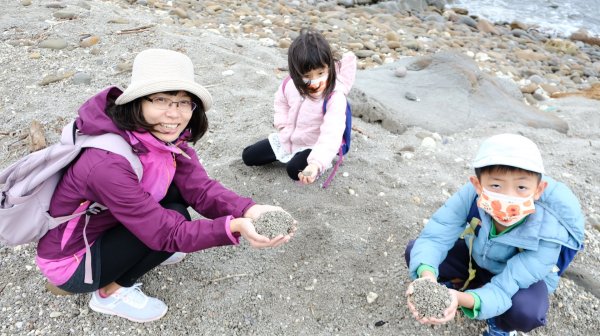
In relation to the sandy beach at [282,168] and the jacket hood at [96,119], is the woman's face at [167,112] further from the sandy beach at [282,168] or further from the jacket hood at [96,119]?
the sandy beach at [282,168]

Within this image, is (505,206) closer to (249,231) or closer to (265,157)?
(249,231)

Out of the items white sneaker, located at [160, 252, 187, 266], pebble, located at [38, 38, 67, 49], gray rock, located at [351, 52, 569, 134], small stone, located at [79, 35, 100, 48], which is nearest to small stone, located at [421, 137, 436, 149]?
gray rock, located at [351, 52, 569, 134]

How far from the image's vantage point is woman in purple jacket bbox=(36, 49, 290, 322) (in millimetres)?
2018

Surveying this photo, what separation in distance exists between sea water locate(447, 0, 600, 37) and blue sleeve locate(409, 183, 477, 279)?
39.0ft

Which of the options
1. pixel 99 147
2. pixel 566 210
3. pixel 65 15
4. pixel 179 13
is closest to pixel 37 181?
pixel 99 147

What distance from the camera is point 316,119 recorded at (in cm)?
348

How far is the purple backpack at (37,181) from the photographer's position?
6.51ft

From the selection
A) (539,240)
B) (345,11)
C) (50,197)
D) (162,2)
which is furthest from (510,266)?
(345,11)

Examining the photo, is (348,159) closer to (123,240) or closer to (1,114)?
(123,240)

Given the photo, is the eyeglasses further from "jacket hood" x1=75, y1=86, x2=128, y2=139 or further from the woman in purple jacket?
"jacket hood" x1=75, y1=86, x2=128, y2=139

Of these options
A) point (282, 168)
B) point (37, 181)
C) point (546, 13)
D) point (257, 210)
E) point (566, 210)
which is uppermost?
point (37, 181)

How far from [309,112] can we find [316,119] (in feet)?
0.25

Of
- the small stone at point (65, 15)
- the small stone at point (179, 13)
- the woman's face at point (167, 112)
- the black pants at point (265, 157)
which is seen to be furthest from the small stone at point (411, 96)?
the small stone at point (65, 15)

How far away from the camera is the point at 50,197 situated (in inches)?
81.6
